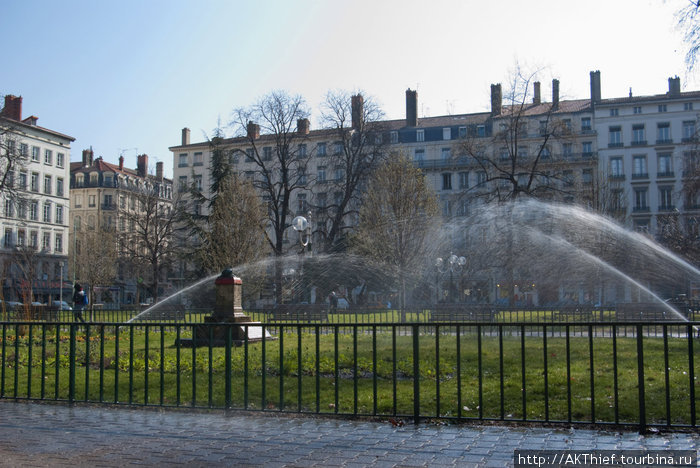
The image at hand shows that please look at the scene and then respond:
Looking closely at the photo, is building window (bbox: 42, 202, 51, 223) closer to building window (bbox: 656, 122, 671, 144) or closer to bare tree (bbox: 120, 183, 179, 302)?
bare tree (bbox: 120, 183, 179, 302)

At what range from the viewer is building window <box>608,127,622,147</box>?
67.8m

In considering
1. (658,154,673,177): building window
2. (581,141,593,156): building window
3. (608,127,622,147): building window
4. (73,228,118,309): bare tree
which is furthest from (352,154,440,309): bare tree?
(658,154,673,177): building window

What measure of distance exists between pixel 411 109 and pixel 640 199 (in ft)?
86.5

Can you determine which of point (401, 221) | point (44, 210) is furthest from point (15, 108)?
point (401, 221)

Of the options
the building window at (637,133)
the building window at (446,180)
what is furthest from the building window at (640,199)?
the building window at (446,180)

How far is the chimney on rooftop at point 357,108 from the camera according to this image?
47.9m

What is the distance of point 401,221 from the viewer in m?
33.5

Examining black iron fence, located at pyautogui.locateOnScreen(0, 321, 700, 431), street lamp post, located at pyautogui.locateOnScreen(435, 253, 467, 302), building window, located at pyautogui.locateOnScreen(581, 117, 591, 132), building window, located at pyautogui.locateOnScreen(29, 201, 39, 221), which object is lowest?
black iron fence, located at pyautogui.locateOnScreen(0, 321, 700, 431)

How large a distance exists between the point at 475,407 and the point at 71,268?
62204 millimetres

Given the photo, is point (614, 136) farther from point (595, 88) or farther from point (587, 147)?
point (595, 88)

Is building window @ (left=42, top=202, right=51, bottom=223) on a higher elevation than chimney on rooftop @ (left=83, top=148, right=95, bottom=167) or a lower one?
lower

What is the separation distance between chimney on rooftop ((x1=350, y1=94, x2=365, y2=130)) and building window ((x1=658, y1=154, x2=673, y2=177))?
3270 centimetres

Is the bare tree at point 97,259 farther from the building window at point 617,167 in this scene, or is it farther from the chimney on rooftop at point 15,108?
the building window at point 617,167

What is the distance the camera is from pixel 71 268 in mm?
63250
